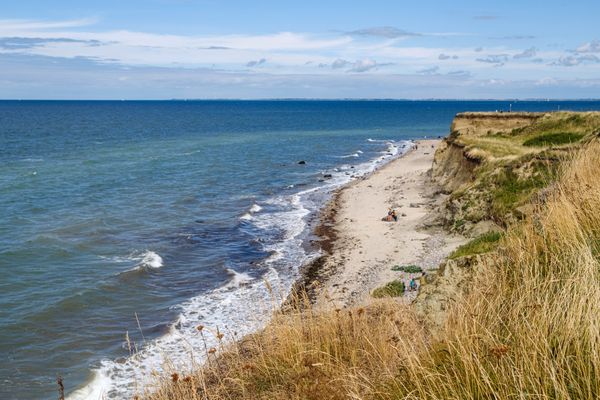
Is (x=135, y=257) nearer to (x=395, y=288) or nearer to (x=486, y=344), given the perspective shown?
(x=395, y=288)

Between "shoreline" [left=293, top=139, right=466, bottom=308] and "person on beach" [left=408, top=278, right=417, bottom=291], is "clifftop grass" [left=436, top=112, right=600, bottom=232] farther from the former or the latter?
"person on beach" [left=408, top=278, right=417, bottom=291]

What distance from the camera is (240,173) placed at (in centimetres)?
6019

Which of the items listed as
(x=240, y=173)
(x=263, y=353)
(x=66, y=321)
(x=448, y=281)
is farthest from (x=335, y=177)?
(x=263, y=353)

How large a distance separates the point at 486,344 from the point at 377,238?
26041mm

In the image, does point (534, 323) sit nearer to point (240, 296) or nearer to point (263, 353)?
point (263, 353)

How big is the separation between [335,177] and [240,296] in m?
37.2

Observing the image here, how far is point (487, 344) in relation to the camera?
497 cm

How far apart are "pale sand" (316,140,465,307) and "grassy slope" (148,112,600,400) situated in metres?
4.49

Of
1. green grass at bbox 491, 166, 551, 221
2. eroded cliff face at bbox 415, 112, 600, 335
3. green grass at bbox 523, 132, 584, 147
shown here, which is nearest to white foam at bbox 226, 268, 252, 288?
eroded cliff face at bbox 415, 112, 600, 335

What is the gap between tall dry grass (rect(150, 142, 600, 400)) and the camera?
434 centimetres

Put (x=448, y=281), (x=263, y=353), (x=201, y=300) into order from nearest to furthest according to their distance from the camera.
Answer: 1. (x=263, y=353)
2. (x=448, y=281)
3. (x=201, y=300)

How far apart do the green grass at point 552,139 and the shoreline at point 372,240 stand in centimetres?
758

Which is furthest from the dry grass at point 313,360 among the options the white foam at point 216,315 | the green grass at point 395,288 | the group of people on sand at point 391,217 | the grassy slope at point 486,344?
the group of people on sand at point 391,217

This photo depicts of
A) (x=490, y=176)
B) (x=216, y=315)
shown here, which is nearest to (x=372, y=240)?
(x=490, y=176)
